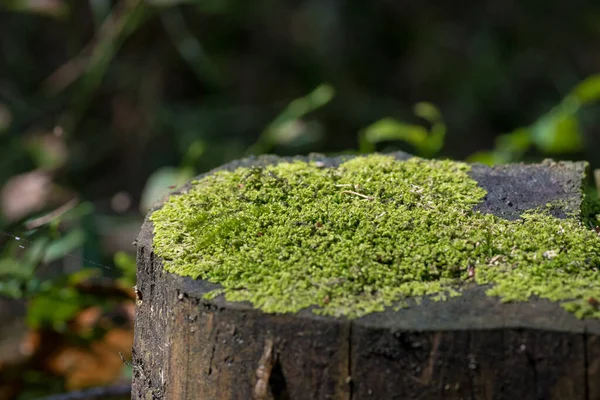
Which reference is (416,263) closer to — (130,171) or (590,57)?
(130,171)

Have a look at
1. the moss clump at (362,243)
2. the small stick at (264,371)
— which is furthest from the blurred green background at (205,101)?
the small stick at (264,371)

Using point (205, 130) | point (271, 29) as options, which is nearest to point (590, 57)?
point (271, 29)

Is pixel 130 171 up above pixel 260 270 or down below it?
above

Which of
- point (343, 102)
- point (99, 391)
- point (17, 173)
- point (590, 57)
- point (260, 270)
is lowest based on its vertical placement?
point (99, 391)

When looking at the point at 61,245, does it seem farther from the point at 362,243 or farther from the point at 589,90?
the point at 589,90

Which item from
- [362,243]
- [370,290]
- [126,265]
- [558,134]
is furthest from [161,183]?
[370,290]

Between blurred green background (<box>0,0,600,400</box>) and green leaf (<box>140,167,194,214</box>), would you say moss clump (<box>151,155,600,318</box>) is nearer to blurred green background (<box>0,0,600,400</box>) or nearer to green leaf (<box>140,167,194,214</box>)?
blurred green background (<box>0,0,600,400</box>)

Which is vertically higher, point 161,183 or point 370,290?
point 161,183
